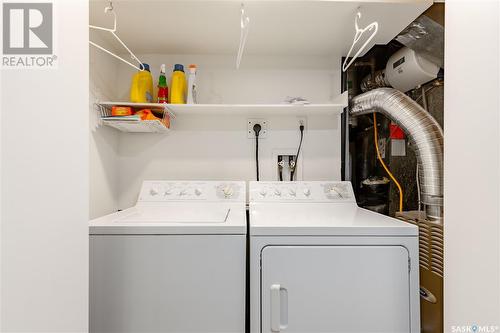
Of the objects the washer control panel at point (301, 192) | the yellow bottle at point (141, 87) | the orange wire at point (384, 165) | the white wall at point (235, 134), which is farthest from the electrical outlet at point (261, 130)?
the orange wire at point (384, 165)

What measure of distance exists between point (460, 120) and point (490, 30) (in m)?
0.31

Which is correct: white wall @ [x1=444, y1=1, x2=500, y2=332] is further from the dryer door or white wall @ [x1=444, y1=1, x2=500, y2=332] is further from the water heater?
the water heater

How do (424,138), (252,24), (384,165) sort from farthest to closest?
(384,165)
(252,24)
(424,138)

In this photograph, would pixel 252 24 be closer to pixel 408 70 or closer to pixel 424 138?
pixel 408 70

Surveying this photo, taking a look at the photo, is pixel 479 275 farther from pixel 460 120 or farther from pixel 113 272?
pixel 113 272

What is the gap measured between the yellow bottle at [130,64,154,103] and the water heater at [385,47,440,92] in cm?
175

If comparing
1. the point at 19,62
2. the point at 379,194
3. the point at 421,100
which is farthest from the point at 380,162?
the point at 19,62

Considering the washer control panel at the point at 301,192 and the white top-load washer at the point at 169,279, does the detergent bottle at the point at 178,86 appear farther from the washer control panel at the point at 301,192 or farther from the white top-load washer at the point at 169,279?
the white top-load washer at the point at 169,279

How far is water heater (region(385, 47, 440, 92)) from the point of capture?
1429mm

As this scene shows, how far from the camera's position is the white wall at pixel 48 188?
0.55 metres

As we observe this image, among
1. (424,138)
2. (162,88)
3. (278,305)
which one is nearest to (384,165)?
(424,138)

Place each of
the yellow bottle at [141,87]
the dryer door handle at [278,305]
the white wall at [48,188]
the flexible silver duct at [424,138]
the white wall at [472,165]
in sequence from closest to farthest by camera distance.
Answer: the white wall at [48,188], the white wall at [472,165], the dryer door handle at [278,305], the flexible silver duct at [424,138], the yellow bottle at [141,87]

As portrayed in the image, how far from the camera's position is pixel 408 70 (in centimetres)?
149

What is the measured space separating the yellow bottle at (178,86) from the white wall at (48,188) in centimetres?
82
